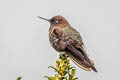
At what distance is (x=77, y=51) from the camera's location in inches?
353

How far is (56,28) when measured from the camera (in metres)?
11.3

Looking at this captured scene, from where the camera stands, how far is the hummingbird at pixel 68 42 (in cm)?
861

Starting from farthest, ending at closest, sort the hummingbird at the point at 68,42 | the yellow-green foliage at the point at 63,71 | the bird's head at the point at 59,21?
1. the bird's head at the point at 59,21
2. the hummingbird at the point at 68,42
3. the yellow-green foliage at the point at 63,71

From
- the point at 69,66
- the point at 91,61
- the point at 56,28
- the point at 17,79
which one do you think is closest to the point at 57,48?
the point at 56,28

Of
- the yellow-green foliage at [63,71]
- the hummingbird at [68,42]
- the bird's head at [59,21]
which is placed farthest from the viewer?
the bird's head at [59,21]

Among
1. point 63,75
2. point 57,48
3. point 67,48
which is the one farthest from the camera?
point 57,48

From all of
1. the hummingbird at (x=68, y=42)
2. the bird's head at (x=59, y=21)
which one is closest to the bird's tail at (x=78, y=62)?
the hummingbird at (x=68, y=42)

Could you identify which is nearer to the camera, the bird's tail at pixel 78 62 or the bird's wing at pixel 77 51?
the bird's tail at pixel 78 62

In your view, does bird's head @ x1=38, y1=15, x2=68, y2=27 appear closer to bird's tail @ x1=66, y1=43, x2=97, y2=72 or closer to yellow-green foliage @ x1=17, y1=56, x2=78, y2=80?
bird's tail @ x1=66, y1=43, x2=97, y2=72

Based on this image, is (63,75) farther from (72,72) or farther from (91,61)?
(91,61)

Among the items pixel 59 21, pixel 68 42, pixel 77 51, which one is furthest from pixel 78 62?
pixel 59 21

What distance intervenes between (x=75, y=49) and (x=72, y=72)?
307 centimetres

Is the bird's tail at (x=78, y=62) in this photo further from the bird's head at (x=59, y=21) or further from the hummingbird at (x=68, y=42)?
the bird's head at (x=59, y=21)

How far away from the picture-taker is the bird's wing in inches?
325
